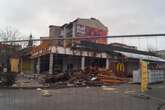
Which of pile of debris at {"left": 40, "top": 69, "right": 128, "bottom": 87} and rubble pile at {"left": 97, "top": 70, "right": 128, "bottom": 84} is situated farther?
rubble pile at {"left": 97, "top": 70, "right": 128, "bottom": 84}

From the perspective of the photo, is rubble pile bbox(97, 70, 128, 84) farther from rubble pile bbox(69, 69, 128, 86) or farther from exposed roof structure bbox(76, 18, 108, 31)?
exposed roof structure bbox(76, 18, 108, 31)

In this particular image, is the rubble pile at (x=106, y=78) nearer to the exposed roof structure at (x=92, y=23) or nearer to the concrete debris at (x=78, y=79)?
the concrete debris at (x=78, y=79)

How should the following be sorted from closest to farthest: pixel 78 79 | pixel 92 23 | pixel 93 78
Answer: pixel 78 79, pixel 93 78, pixel 92 23

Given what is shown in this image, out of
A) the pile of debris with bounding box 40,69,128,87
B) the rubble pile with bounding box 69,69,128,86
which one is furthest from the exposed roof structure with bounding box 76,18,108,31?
the pile of debris with bounding box 40,69,128,87

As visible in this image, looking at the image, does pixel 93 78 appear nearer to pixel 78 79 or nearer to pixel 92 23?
pixel 78 79

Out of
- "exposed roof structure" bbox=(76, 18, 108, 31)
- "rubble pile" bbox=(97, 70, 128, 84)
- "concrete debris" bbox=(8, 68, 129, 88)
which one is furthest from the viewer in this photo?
"exposed roof structure" bbox=(76, 18, 108, 31)

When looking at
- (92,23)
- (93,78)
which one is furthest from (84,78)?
(92,23)

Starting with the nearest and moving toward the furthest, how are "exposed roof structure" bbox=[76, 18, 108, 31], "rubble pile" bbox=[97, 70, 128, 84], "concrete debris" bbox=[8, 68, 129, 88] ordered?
"concrete debris" bbox=[8, 68, 129, 88] → "rubble pile" bbox=[97, 70, 128, 84] → "exposed roof structure" bbox=[76, 18, 108, 31]

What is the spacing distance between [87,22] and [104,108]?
153 ft

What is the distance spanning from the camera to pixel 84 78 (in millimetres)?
23859

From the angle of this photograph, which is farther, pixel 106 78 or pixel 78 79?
pixel 106 78

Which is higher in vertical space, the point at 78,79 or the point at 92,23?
the point at 92,23

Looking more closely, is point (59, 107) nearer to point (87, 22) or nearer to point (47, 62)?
point (47, 62)

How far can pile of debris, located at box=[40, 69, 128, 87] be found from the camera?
22.6m
